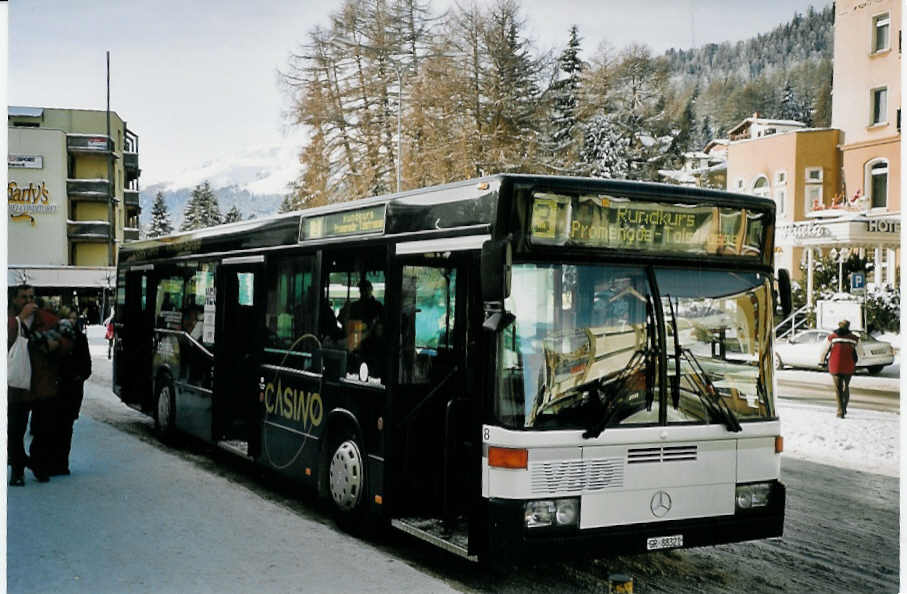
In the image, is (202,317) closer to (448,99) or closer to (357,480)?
(357,480)

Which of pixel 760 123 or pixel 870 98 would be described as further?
pixel 760 123

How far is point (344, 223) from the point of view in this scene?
302 inches

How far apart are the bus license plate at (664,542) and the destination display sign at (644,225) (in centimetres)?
174

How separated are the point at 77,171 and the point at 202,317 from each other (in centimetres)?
224

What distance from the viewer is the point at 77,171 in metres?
10.8

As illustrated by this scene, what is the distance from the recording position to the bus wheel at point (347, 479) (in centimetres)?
708

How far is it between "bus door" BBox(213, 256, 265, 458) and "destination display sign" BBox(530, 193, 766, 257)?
4.02 m

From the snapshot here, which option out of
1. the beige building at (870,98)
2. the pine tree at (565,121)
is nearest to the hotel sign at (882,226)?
the beige building at (870,98)

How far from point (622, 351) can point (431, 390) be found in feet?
4.75

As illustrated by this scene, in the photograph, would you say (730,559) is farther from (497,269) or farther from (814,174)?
(814,174)

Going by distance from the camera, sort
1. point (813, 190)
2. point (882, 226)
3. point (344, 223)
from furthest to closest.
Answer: point (813, 190)
point (882, 226)
point (344, 223)

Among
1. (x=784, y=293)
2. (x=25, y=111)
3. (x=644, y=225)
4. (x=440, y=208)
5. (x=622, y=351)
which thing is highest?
(x=25, y=111)

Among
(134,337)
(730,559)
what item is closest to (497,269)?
(730,559)

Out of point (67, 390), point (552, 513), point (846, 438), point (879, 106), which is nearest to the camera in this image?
point (552, 513)
